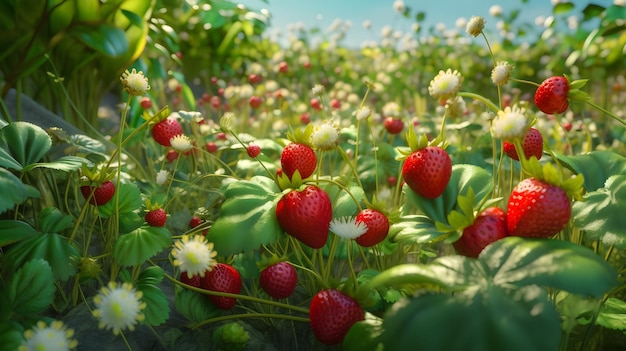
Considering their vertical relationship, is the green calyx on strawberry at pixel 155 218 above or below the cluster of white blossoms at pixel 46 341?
above

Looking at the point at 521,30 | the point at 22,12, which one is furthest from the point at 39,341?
the point at 521,30

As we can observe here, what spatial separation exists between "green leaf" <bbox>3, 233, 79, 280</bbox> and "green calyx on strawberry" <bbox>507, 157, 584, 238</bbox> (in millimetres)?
649

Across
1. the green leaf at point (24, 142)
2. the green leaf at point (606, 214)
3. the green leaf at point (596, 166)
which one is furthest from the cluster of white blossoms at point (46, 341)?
the green leaf at point (596, 166)

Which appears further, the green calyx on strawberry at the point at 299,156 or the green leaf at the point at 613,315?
the green calyx on strawberry at the point at 299,156

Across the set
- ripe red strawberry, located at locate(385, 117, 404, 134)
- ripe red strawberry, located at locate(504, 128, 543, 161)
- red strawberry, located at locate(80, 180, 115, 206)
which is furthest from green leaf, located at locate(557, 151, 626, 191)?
red strawberry, located at locate(80, 180, 115, 206)

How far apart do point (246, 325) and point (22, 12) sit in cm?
126

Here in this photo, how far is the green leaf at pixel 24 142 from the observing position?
2.96 ft

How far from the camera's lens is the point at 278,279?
0.83 metres

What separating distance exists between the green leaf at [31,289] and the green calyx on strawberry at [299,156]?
0.40m

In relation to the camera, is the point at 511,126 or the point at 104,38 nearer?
the point at 511,126

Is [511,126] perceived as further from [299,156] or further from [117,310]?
[117,310]

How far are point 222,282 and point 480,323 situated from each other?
0.43 meters

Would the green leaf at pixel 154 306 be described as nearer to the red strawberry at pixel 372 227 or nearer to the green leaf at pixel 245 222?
the green leaf at pixel 245 222

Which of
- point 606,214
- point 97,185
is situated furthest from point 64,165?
point 606,214
